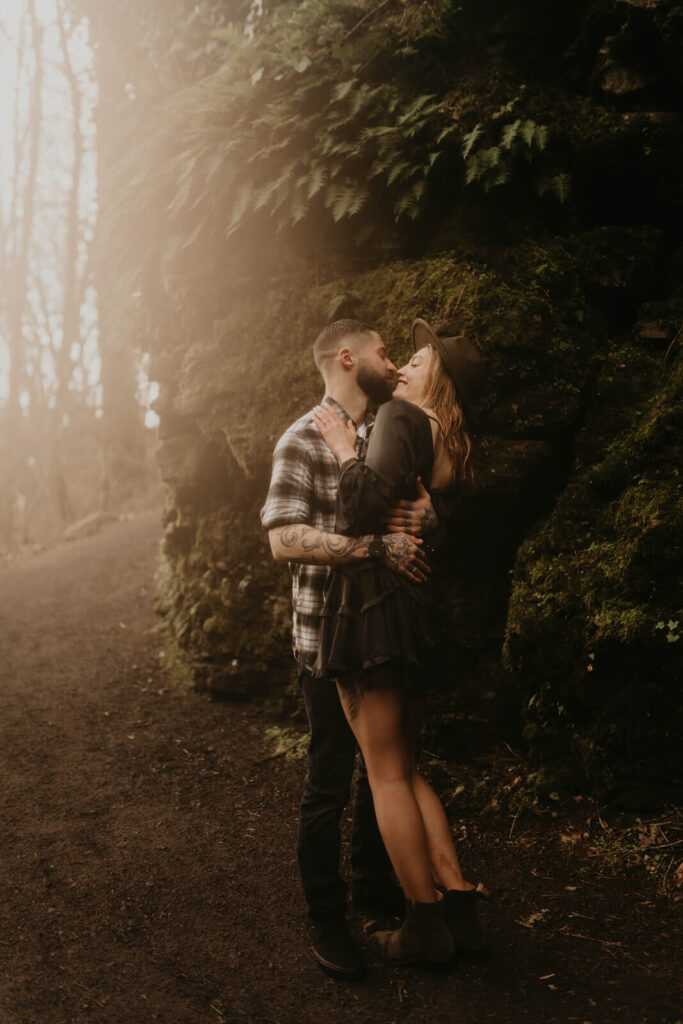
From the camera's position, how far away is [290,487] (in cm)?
358

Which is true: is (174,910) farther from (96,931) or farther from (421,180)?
(421,180)

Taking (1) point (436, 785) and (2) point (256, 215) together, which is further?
(2) point (256, 215)

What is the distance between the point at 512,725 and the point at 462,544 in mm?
1308

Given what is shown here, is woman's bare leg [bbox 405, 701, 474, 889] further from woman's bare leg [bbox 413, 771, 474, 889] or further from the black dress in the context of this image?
the black dress

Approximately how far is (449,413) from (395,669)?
1.32 meters

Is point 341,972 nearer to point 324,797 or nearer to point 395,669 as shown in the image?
point 324,797

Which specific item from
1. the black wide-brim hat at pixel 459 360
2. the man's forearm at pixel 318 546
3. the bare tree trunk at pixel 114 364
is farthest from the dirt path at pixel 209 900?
the bare tree trunk at pixel 114 364

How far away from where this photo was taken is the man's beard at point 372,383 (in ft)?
12.6

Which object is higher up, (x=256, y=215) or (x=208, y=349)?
(x=256, y=215)

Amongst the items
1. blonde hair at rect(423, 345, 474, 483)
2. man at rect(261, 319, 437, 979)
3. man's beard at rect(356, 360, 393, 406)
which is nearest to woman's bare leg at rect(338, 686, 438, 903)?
man at rect(261, 319, 437, 979)

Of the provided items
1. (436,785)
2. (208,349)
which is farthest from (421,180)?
(436,785)

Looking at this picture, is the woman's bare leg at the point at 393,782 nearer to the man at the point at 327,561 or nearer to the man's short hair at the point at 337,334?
the man at the point at 327,561

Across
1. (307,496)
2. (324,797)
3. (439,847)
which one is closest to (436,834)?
(439,847)

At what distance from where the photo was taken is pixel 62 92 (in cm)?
1873
